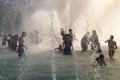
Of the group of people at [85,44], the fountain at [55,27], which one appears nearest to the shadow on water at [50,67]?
the fountain at [55,27]

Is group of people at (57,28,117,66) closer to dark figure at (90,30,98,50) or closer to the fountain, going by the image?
dark figure at (90,30,98,50)

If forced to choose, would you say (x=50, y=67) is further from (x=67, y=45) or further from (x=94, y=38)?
(x=94, y=38)

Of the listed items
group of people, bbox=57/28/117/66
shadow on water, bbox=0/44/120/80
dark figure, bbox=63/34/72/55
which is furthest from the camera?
dark figure, bbox=63/34/72/55

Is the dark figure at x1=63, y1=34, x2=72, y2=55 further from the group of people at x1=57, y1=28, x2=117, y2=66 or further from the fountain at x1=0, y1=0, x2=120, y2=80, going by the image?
the fountain at x1=0, y1=0, x2=120, y2=80

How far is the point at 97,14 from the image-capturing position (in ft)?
196

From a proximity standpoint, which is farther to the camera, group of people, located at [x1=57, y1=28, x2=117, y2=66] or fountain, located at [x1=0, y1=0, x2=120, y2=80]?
group of people, located at [x1=57, y1=28, x2=117, y2=66]

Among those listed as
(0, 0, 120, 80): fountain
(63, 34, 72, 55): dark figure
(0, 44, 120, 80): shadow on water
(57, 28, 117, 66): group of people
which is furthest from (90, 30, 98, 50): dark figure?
(63, 34, 72, 55): dark figure

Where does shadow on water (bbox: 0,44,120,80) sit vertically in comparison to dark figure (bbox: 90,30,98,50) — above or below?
below

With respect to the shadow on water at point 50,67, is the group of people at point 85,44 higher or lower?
higher

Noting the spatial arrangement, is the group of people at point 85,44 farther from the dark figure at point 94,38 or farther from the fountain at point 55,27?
the fountain at point 55,27

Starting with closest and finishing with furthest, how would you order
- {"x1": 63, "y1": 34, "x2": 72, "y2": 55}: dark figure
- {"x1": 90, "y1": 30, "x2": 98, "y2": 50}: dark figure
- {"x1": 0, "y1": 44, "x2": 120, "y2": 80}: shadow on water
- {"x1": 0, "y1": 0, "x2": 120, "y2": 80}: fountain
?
1. {"x1": 0, "y1": 44, "x2": 120, "y2": 80}: shadow on water
2. {"x1": 0, "y1": 0, "x2": 120, "y2": 80}: fountain
3. {"x1": 63, "y1": 34, "x2": 72, "y2": 55}: dark figure
4. {"x1": 90, "y1": 30, "x2": 98, "y2": 50}: dark figure

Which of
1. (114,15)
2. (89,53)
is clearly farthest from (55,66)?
(114,15)

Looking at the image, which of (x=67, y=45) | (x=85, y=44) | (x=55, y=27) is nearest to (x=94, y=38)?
(x=85, y=44)

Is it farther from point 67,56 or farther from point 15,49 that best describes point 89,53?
point 15,49
